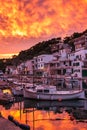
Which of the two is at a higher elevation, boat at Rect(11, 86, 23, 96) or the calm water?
boat at Rect(11, 86, 23, 96)

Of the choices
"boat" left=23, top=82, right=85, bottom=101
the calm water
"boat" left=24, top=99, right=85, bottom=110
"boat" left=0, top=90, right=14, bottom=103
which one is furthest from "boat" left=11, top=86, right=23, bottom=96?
"boat" left=0, top=90, right=14, bottom=103

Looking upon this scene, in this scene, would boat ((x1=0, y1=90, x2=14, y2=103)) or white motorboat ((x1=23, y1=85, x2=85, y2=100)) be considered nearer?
boat ((x1=0, y1=90, x2=14, y2=103))

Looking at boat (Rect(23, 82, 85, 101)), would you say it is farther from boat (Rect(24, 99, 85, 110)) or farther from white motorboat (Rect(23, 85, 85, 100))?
boat (Rect(24, 99, 85, 110))

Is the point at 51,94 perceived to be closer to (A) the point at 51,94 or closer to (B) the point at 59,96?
(A) the point at 51,94

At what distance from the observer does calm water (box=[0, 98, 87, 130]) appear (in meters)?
35.7

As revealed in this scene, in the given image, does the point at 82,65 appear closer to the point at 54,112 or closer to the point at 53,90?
the point at 53,90

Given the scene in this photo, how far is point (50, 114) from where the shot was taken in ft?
147

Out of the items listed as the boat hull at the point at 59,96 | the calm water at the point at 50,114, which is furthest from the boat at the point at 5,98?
the boat hull at the point at 59,96

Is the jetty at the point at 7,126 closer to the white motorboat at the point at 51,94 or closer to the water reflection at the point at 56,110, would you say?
the water reflection at the point at 56,110

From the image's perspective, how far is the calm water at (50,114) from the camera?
35.7m

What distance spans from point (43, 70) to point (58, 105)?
44.6 m

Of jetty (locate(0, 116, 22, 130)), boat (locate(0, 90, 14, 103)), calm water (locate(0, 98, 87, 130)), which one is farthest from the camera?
boat (locate(0, 90, 14, 103))

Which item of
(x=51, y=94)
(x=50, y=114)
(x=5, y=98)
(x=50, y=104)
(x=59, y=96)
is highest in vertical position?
(x=51, y=94)

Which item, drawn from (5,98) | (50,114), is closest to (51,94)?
(5,98)
